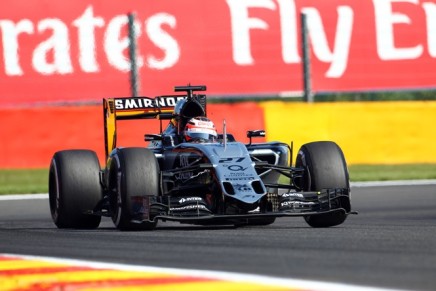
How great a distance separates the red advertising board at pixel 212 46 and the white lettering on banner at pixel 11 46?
1 cm

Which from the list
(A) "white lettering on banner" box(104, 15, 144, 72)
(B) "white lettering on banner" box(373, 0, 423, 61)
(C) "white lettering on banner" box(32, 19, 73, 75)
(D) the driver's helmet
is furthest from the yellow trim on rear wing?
(B) "white lettering on banner" box(373, 0, 423, 61)

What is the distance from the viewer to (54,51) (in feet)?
65.9

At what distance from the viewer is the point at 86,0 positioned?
2064 centimetres

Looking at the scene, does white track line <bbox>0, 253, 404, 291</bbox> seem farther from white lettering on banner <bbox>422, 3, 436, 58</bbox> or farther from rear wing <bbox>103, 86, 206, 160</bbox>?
white lettering on banner <bbox>422, 3, 436, 58</bbox>

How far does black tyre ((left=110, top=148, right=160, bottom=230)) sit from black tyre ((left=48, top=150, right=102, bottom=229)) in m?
0.96

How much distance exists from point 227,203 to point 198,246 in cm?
143

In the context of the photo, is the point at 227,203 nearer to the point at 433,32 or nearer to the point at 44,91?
the point at 44,91

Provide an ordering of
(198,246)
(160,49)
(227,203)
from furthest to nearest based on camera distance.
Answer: (160,49) < (227,203) < (198,246)

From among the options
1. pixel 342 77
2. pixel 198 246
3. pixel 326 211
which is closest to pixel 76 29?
pixel 342 77

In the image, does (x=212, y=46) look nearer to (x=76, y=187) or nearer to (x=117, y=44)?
(x=117, y=44)

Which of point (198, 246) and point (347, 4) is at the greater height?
point (347, 4)

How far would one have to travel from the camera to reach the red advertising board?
20.1m

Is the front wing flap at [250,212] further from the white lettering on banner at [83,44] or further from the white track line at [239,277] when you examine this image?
the white lettering on banner at [83,44]

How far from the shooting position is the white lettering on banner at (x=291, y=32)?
2086 cm
